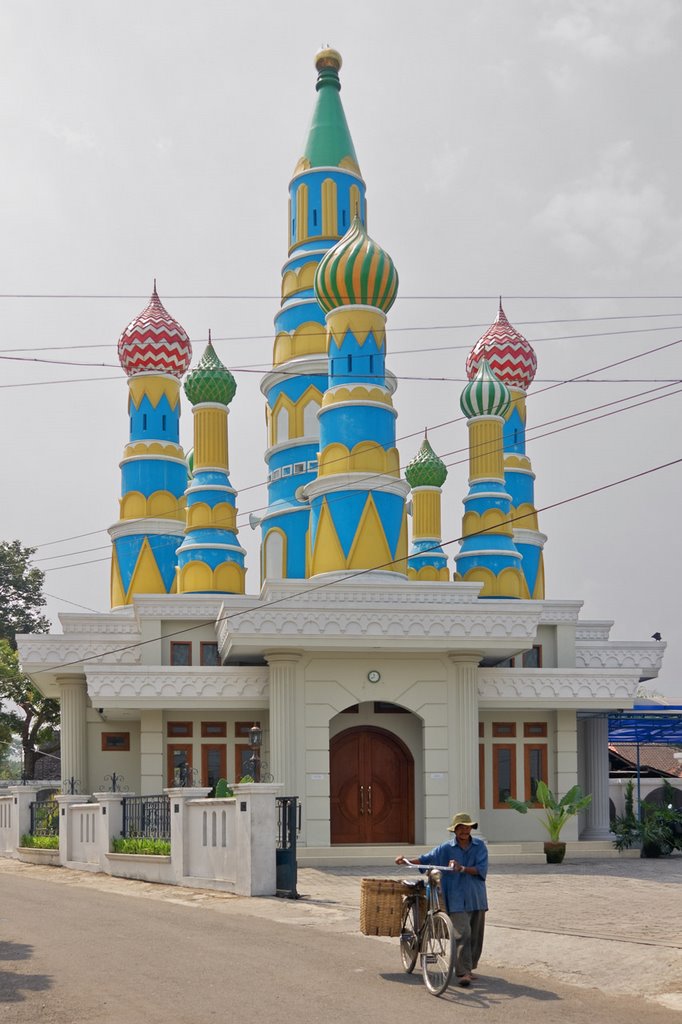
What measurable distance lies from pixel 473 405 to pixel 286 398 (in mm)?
5059

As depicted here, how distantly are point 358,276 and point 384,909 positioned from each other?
1998 cm

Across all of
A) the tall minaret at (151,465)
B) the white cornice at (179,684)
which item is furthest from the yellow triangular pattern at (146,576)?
the white cornice at (179,684)

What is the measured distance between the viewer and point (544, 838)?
94.9ft

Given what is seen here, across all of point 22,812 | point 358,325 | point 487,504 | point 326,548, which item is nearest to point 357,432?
point 358,325

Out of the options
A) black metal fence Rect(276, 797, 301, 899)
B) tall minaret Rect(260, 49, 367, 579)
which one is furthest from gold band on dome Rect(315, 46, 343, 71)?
black metal fence Rect(276, 797, 301, 899)

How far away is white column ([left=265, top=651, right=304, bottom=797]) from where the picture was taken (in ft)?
84.2

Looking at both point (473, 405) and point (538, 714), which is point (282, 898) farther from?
point (473, 405)

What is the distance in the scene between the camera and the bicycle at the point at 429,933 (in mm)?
10719

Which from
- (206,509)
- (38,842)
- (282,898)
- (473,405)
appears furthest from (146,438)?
(282,898)

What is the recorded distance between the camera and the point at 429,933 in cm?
1113

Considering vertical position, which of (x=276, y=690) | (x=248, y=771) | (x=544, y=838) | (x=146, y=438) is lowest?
(x=544, y=838)

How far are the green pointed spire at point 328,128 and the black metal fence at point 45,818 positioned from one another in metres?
18.3

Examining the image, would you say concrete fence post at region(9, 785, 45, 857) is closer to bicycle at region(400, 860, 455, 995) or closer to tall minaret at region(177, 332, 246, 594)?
tall minaret at region(177, 332, 246, 594)

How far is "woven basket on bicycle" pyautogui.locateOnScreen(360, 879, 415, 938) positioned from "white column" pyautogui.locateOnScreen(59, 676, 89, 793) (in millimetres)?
18408
